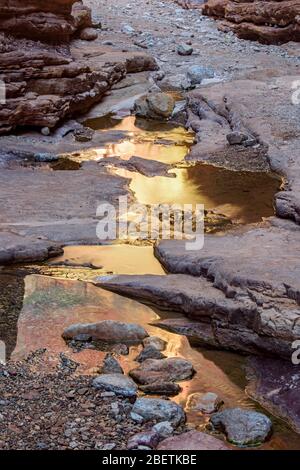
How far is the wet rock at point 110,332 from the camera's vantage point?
489 cm

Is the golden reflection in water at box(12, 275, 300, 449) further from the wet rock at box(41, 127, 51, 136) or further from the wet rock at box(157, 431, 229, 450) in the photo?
the wet rock at box(41, 127, 51, 136)

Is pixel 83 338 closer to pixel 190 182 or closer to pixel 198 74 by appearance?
pixel 190 182

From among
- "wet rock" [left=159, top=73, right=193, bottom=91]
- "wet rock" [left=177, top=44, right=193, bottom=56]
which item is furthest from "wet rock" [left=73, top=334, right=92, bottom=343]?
"wet rock" [left=177, top=44, right=193, bottom=56]

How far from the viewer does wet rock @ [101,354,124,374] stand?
4.46 meters

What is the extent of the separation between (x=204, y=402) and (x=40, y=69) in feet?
24.4

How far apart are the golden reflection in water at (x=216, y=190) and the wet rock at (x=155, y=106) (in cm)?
271

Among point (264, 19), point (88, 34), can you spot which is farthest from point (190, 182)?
point (264, 19)

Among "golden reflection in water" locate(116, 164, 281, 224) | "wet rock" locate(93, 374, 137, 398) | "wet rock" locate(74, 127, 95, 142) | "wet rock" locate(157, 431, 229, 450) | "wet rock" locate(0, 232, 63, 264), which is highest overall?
"wet rock" locate(157, 431, 229, 450)

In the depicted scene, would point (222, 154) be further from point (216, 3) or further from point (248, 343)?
point (216, 3)

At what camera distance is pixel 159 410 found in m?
3.98

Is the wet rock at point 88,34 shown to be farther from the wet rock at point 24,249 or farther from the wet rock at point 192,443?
the wet rock at point 192,443

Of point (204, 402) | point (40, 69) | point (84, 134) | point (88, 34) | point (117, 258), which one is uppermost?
point (40, 69)

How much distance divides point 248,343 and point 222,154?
5.50 metres

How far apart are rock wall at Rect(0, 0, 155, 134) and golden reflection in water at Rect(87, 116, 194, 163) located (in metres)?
0.68
